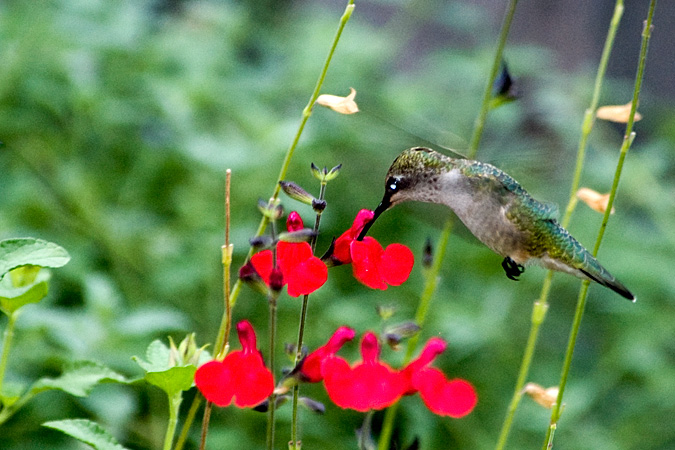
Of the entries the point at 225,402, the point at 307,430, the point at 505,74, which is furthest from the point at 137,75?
the point at 225,402

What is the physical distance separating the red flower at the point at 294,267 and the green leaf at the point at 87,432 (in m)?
0.29

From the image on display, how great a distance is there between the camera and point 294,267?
100cm

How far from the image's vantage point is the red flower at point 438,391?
1.00 m

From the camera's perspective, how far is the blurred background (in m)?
2.03

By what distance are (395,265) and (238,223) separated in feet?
4.57

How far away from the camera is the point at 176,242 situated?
2.39 metres

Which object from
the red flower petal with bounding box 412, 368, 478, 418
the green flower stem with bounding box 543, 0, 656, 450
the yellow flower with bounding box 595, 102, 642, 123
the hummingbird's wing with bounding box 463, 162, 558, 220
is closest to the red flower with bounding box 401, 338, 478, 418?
the red flower petal with bounding box 412, 368, 478, 418

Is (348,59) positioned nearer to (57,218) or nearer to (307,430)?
(57,218)

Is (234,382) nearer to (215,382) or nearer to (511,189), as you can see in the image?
(215,382)

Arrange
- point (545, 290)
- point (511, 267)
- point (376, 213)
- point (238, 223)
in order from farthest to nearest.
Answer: point (238, 223)
point (511, 267)
point (545, 290)
point (376, 213)

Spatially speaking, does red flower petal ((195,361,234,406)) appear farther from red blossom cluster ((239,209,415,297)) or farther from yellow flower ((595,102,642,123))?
yellow flower ((595,102,642,123))


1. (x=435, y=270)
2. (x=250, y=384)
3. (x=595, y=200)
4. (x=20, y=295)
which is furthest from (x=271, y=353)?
(x=595, y=200)

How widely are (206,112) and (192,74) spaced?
20 cm

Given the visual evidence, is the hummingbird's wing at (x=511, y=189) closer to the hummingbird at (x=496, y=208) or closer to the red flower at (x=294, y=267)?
the hummingbird at (x=496, y=208)
